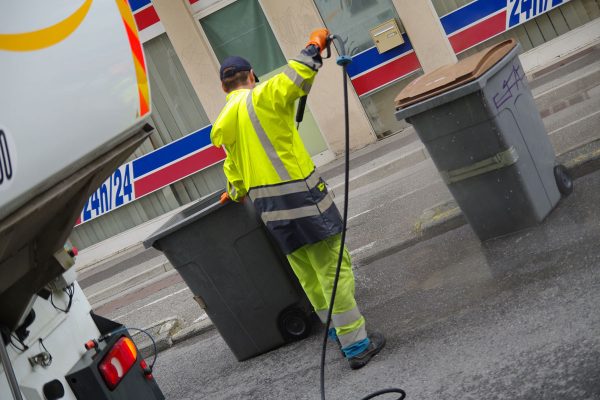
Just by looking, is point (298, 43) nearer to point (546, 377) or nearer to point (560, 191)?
point (560, 191)

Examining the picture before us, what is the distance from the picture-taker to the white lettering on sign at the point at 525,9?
12.9 m

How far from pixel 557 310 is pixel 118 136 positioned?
2654 mm

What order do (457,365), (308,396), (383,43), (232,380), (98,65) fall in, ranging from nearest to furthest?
(98,65)
(457,365)
(308,396)
(232,380)
(383,43)

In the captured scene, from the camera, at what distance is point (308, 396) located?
514 cm

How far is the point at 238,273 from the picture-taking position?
5.91 metres

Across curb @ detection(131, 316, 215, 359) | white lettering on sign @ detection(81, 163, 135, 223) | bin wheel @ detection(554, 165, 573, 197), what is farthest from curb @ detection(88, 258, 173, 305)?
bin wheel @ detection(554, 165, 573, 197)

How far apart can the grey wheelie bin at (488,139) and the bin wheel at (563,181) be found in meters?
0.02

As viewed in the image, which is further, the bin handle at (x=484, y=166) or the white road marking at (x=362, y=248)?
the white road marking at (x=362, y=248)

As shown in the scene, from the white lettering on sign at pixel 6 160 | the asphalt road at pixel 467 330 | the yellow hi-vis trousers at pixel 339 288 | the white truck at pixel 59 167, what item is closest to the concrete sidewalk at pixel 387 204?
the asphalt road at pixel 467 330

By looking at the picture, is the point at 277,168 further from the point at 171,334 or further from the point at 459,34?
the point at 459,34

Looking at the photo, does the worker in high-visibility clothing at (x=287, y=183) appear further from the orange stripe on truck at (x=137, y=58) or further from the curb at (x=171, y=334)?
the curb at (x=171, y=334)

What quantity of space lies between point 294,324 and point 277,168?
1527mm

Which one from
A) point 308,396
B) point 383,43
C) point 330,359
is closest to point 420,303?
point 330,359

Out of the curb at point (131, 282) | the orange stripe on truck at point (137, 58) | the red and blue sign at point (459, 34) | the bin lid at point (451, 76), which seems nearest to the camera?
the orange stripe on truck at point (137, 58)
